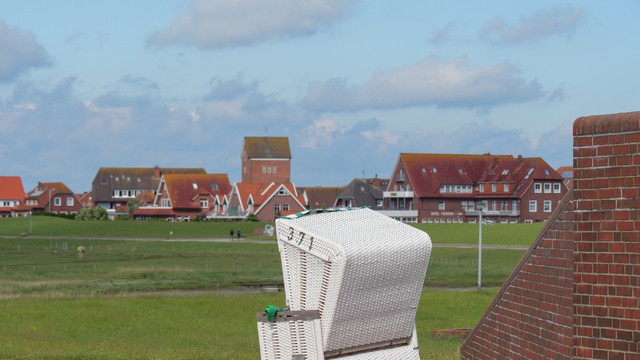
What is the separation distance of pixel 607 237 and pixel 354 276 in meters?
2.31

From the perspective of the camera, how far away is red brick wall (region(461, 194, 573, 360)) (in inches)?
427

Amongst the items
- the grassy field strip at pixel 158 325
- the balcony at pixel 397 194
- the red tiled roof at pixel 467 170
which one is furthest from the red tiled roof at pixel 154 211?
the grassy field strip at pixel 158 325

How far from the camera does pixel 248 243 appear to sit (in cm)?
8731

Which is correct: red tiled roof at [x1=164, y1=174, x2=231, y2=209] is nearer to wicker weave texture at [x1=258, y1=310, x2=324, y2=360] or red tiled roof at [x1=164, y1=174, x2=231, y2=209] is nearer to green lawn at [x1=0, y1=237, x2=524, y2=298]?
green lawn at [x1=0, y1=237, x2=524, y2=298]

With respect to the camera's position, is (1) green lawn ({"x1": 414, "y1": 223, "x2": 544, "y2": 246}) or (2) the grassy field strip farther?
(1) green lawn ({"x1": 414, "y1": 223, "x2": 544, "y2": 246})

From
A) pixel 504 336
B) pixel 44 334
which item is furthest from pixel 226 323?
pixel 504 336

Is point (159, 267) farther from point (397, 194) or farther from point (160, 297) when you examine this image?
point (397, 194)

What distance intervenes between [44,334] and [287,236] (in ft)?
58.7

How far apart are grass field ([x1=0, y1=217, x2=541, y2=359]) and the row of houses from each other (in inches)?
982

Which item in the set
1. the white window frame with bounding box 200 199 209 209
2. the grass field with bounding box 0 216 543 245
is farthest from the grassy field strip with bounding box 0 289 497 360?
the white window frame with bounding box 200 199 209 209

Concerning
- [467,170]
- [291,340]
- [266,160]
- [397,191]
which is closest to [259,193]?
[397,191]

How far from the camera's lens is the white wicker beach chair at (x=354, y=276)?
9562 millimetres

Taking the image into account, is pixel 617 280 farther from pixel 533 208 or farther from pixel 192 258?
pixel 533 208

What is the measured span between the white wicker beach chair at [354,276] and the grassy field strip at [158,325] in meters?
7.22
